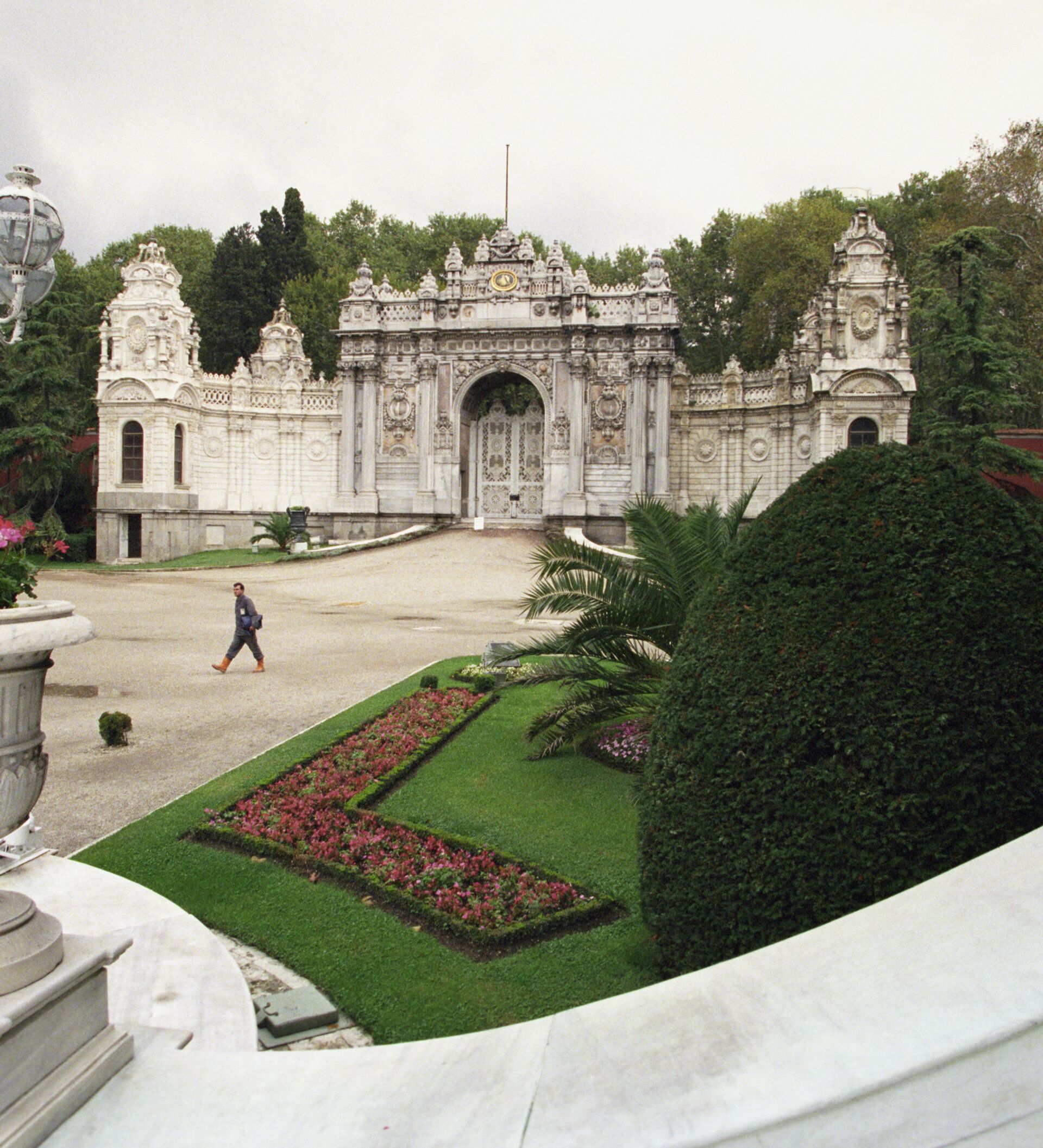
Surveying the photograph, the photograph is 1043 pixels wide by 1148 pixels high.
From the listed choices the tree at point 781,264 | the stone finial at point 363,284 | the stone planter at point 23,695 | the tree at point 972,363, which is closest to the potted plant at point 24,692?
the stone planter at point 23,695

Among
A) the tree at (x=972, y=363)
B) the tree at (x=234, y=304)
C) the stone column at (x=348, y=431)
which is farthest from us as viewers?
the tree at (x=234, y=304)

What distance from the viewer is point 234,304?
153ft

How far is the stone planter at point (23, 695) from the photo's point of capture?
3.04m

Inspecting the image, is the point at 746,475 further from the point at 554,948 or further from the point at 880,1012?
the point at 880,1012

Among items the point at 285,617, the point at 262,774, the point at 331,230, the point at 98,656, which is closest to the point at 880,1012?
the point at 262,774

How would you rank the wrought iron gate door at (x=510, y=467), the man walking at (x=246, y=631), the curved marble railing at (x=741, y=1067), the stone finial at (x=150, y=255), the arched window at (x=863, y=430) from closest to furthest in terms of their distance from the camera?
the curved marble railing at (x=741, y=1067)
the man walking at (x=246, y=631)
the arched window at (x=863, y=430)
the stone finial at (x=150, y=255)
the wrought iron gate door at (x=510, y=467)

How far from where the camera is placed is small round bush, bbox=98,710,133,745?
9594 mm

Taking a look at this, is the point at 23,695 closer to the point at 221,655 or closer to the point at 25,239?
the point at 25,239

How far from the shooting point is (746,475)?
36281 millimetres

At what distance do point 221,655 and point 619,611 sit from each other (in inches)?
358

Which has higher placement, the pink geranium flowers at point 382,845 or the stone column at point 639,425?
the stone column at point 639,425

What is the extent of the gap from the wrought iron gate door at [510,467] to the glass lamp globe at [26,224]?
29555 millimetres

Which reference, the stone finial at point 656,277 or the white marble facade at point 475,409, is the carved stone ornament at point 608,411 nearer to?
the white marble facade at point 475,409

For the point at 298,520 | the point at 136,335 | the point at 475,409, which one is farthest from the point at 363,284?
the point at 298,520
